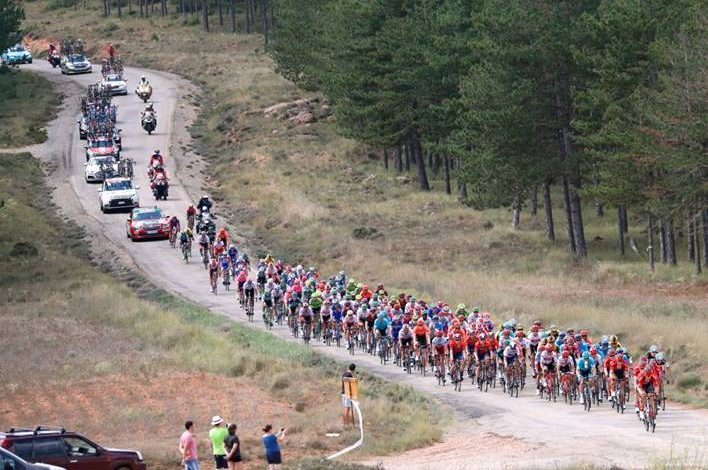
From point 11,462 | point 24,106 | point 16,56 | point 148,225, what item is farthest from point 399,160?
point 11,462

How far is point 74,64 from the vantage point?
121 m

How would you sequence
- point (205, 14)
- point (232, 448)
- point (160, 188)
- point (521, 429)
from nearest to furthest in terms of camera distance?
point (232, 448)
point (521, 429)
point (160, 188)
point (205, 14)

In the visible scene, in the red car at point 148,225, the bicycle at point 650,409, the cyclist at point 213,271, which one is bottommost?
the bicycle at point 650,409

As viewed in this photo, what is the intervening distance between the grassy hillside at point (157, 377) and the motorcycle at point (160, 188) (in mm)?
17346

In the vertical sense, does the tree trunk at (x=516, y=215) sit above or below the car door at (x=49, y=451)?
above

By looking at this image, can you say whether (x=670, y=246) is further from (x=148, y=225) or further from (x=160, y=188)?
(x=160, y=188)

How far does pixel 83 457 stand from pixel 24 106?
3297 inches

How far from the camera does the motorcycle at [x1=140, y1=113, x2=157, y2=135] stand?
97250 mm

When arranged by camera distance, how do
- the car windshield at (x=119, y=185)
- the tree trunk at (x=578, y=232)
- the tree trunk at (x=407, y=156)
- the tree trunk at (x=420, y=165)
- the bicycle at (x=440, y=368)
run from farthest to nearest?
1. the tree trunk at (x=407, y=156)
2. the tree trunk at (x=420, y=165)
3. the car windshield at (x=119, y=185)
4. the tree trunk at (x=578, y=232)
5. the bicycle at (x=440, y=368)

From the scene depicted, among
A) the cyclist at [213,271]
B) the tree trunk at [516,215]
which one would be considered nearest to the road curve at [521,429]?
the cyclist at [213,271]

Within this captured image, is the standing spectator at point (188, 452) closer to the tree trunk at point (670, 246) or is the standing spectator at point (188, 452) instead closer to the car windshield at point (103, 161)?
the tree trunk at point (670, 246)

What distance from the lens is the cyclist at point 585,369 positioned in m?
35.0

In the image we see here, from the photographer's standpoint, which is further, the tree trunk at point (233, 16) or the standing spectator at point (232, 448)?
the tree trunk at point (233, 16)

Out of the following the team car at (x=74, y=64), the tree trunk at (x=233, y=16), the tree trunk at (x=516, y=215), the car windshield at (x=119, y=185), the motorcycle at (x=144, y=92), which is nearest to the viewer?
the tree trunk at (x=516, y=215)
